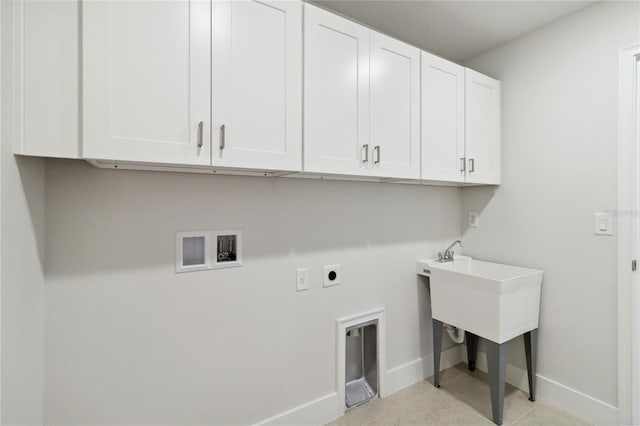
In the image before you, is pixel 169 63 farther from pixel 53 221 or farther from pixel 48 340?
pixel 48 340

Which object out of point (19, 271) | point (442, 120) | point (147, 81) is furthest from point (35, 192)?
point (442, 120)

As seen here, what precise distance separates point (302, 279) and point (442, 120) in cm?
135

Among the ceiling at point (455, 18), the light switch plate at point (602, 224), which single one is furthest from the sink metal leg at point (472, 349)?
the ceiling at point (455, 18)

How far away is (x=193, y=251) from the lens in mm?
1498

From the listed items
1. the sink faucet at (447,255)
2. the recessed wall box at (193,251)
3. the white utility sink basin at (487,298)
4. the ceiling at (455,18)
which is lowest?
the white utility sink basin at (487,298)

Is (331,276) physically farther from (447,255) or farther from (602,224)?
(602,224)

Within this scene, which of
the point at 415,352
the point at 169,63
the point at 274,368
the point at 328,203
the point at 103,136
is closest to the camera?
the point at 103,136

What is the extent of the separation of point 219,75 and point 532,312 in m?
2.33

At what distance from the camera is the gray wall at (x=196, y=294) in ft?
4.11

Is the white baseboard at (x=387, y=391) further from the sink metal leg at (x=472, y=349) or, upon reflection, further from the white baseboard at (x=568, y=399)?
the white baseboard at (x=568, y=399)

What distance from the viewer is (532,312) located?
6.66 feet

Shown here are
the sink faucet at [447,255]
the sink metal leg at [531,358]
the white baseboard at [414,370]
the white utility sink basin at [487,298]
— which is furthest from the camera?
the sink faucet at [447,255]

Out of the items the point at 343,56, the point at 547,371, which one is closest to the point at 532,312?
the point at 547,371

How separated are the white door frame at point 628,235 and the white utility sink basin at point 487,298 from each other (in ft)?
1.39
